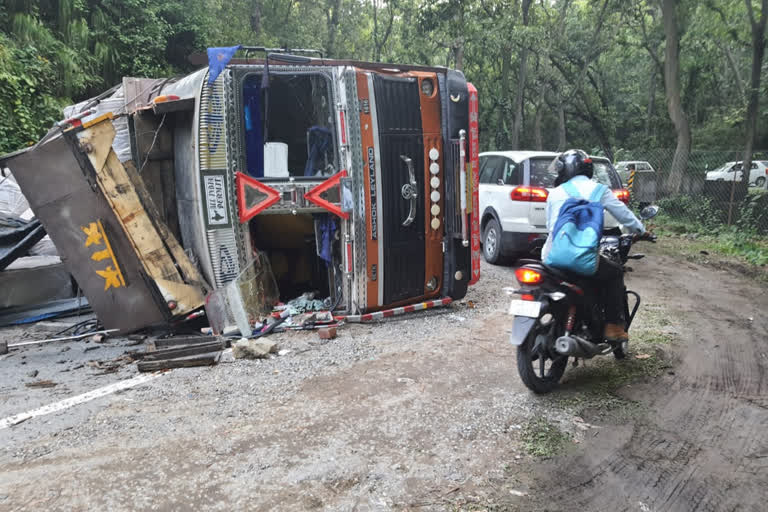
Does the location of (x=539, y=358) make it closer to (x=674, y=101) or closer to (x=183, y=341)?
(x=183, y=341)

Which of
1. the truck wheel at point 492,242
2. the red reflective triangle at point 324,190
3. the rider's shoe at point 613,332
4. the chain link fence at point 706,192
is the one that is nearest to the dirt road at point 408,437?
the rider's shoe at point 613,332

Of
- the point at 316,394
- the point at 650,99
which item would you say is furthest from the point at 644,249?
the point at 650,99

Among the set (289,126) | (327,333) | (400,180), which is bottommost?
(327,333)

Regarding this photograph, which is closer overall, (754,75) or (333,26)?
(754,75)

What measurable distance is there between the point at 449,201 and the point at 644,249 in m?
6.81

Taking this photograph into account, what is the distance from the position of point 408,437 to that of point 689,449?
1697mm

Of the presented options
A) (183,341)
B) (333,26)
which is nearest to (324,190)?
(183,341)

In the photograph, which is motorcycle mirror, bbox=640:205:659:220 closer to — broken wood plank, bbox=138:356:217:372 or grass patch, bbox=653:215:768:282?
broken wood plank, bbox=138:356:217:372

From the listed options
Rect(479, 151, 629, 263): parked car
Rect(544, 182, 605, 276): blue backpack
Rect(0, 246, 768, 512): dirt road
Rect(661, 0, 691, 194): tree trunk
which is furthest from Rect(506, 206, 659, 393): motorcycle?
Rect(661, 0, 691, 194): tree trunk

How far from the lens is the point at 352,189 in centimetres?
603

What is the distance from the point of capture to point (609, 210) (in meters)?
4.28

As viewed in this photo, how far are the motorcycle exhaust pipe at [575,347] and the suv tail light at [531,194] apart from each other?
449 centimetres

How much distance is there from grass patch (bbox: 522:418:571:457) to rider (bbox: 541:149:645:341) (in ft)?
3.77

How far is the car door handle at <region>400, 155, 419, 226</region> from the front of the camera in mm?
6258
